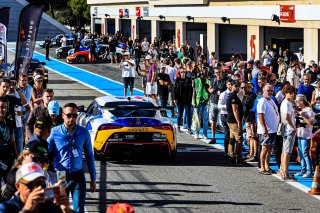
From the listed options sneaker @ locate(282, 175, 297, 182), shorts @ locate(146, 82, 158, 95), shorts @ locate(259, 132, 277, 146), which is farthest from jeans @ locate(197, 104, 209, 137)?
shorts @ locate(146, 82, 158, 95)

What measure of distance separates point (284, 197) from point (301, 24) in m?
22.4

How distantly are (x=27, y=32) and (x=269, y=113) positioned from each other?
10390 millimetres

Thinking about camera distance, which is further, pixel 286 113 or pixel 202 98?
pixel 202 98

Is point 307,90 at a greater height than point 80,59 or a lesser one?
lesser

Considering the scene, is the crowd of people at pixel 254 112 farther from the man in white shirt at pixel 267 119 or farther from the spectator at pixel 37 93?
the spectator at pixel 37 93

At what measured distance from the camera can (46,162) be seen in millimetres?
8461

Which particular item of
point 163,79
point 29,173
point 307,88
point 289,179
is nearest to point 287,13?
point 163,79

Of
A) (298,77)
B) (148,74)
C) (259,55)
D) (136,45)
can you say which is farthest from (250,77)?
(136,45)

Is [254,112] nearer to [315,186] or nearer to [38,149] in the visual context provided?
[315,186]

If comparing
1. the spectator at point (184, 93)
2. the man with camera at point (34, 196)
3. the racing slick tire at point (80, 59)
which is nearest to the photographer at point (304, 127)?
the spectator at point (184, 93)

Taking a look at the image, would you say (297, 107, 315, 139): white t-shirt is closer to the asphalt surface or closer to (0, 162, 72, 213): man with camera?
the asphalt surface

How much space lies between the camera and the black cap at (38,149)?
8.40 meters

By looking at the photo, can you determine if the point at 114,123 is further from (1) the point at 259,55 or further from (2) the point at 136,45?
(2) the point at 136,45

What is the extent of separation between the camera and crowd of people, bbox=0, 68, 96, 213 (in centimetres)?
621
